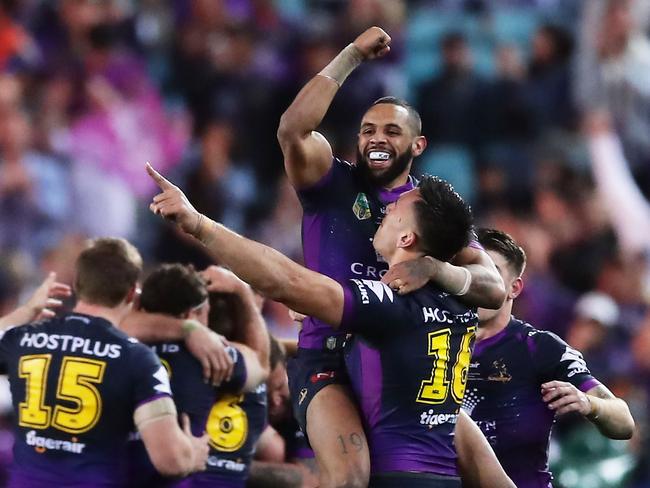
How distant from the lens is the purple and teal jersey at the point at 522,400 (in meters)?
6.21

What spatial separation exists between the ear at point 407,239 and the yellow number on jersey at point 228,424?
6.81ft

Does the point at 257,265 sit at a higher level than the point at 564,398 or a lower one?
higher

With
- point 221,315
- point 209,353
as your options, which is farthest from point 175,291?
point 221,315

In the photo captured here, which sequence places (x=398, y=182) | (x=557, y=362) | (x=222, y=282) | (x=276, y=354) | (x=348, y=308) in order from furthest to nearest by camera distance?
1. (x=276, y=354)
2. (x=222, y=282)
3. (x=398, y=182)
4. (x=557, y=362)
5. (x=348, y=308)

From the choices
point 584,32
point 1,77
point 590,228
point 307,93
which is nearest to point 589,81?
point 584,32

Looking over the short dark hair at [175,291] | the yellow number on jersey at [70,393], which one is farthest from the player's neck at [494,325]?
the yellow number on jersey at [70,393]

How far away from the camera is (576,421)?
1069cm

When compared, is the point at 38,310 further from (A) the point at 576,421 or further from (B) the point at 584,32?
(B) the point at 584,32

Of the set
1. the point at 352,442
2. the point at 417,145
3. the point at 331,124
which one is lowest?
the point at 352,442

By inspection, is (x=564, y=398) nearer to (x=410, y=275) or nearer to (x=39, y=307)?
(x=410, y=275)

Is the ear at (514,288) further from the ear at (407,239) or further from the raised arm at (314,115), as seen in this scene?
the ear at (407,239)

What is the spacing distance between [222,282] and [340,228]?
1202mm

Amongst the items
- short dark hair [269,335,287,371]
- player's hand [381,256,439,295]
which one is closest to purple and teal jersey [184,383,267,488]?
short dark hair [269,335,287,371]

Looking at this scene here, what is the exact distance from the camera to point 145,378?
6.01 m
